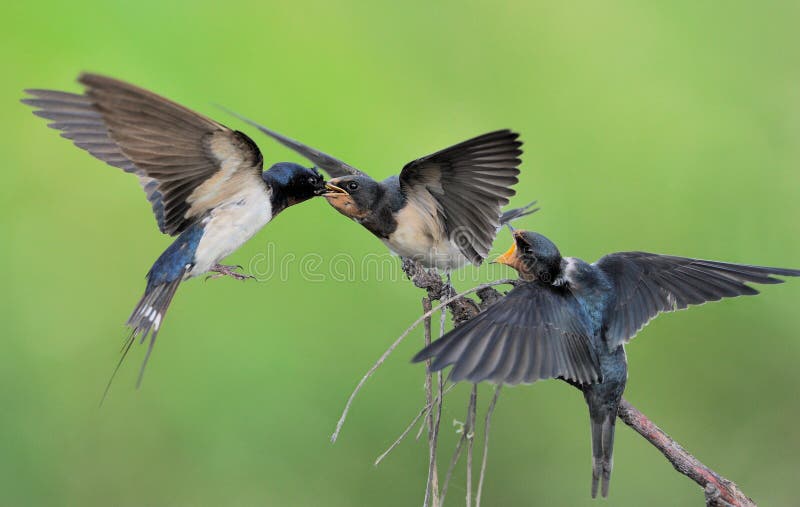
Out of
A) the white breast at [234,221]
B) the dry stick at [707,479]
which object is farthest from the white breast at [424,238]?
the dry stick at [707,479]

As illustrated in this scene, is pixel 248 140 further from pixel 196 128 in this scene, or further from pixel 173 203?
pixel 173 203

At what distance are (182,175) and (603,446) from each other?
3.07ft

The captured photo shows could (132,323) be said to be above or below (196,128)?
below

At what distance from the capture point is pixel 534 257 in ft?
4.62

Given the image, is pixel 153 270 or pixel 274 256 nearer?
pixel 153 270

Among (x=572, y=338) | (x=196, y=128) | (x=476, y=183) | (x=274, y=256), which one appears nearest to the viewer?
(x=572, y=338)

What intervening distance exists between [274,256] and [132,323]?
2.02 ft

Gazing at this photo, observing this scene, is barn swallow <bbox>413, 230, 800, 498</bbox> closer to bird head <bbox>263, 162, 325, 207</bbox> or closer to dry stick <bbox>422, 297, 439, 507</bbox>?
dry stick <bbox>422, 297, 439, 507</bbox>

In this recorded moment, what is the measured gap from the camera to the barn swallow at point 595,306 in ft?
4.34

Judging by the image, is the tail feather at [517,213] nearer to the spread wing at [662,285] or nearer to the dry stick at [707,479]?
the spread wing at [662,285]

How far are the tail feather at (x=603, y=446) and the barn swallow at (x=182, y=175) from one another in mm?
788

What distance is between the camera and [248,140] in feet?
5.00

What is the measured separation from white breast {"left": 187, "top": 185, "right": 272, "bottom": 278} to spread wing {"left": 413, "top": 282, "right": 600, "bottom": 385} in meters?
0.58

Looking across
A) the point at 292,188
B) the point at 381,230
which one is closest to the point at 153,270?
the point at 292,188
